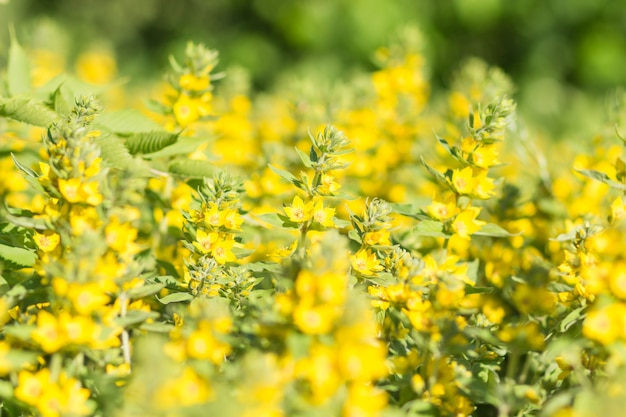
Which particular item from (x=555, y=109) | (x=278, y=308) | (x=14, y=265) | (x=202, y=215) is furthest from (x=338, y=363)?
(x=555, y=109)

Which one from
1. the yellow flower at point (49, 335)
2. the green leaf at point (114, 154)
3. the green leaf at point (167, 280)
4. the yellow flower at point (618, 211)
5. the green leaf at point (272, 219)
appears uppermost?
the green leaf at point (114, 154)

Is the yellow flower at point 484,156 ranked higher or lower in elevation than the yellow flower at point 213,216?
higher

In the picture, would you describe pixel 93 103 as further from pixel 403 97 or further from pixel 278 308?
pixel 403 97

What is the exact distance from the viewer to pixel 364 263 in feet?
4.25

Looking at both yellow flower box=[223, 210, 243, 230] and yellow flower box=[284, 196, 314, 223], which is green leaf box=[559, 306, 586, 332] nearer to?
yellow flower box=[284, 196, 314, 223]

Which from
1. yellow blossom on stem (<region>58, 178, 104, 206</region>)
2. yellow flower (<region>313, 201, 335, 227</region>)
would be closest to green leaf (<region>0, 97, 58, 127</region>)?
yellow blossom on stem (<region>58, 178, 104, 206</region>)

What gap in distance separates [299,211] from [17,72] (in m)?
0.91

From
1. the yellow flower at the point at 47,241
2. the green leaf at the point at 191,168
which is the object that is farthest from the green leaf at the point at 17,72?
the yellow flower at the point at 47,241

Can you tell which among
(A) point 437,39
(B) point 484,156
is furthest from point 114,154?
(A) point 437,39

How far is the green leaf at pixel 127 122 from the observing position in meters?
1.65

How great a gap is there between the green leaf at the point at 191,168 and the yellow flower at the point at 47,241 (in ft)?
1.43

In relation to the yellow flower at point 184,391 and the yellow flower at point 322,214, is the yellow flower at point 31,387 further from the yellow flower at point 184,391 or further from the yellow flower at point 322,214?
the yellow flower at point 322,214

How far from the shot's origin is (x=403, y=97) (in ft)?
7.84

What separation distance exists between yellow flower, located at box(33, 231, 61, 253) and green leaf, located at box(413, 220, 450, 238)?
0.69 m
